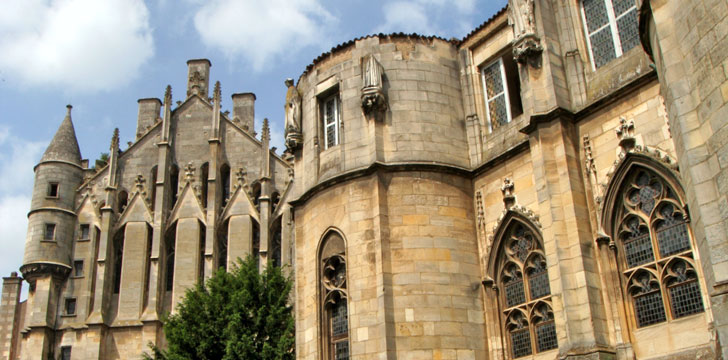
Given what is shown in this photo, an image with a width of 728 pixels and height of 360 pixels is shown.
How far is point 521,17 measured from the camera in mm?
15266

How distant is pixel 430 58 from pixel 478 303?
20.0 feet

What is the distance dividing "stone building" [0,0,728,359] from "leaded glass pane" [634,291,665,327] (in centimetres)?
2

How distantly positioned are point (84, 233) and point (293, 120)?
56.3ft

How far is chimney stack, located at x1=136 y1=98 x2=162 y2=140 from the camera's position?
34.4m

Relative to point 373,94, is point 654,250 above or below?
below

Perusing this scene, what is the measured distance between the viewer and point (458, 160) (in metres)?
16.8

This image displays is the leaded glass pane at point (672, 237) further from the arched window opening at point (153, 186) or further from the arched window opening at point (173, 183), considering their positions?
the arched window opening at point (153, 186)

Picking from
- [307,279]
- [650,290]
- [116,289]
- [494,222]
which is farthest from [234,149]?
[650,290]

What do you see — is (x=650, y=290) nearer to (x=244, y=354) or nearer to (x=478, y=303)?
(x=478, y=303)

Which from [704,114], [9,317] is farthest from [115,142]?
[704,114]

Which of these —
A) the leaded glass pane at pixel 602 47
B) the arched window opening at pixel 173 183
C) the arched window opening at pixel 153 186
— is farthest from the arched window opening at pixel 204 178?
the leaded glass pane at pixel 602 47

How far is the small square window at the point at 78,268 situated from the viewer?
3083cm

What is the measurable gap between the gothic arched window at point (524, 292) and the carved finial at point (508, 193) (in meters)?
0.41

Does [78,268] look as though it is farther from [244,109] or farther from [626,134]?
[626,134]
